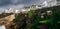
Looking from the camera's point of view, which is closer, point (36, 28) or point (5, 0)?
point (36, 28)

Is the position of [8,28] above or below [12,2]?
below

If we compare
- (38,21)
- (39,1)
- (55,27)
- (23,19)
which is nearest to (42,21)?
(38,21)

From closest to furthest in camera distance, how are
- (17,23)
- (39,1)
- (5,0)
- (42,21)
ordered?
1. (42,21)
2. (17,23)
3. (39,1)
4. (5,0)

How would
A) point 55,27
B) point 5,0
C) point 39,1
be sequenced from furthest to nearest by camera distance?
point 5,0 < point 39,1 < point 55,27

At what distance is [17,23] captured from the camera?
133 centimetres

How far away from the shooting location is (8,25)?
4.47ft

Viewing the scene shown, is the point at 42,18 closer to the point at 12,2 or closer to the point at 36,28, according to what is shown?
the point at 36,28

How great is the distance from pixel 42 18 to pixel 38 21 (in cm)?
5

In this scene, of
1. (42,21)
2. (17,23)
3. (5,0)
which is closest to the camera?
(42,21)

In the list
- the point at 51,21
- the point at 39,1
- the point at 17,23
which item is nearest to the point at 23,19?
the point at 17,23

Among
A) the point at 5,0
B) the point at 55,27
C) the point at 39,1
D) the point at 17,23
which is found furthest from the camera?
the point at 5,0

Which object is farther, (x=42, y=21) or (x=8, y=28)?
(x=8, y=28)

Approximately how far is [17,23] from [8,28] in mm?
92

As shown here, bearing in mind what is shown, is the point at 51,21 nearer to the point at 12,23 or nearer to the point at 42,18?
the point at 42,18
